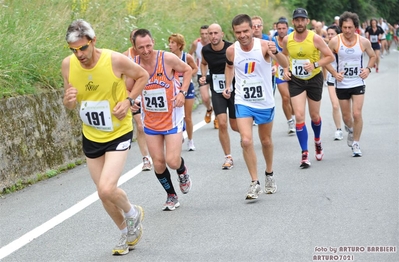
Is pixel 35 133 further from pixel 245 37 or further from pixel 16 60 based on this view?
pixel 245 37

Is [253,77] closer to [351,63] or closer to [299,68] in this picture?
[299,68]

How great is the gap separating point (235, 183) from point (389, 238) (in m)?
3.52

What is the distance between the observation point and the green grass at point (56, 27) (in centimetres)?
1263

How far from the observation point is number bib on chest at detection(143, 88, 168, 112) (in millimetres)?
9164

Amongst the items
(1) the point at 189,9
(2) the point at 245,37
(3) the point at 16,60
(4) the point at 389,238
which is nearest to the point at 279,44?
(3) the point at 16,60

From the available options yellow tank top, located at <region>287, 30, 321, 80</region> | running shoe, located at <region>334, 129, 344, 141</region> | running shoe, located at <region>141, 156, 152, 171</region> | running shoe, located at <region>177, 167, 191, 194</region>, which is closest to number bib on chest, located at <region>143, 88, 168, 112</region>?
running shoe, located at <region>177, 167, 191, 194</region>

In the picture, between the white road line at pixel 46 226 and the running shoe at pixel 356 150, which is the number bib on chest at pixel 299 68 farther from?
the white road line at pixel 46 226

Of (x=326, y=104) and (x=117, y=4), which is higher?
(x=117, y=4)

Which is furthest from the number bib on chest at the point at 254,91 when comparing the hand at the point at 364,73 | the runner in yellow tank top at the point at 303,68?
the hand at the point at 364,73

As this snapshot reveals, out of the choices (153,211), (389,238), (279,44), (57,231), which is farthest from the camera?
(279,44)

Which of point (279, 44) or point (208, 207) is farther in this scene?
point (279, 44)

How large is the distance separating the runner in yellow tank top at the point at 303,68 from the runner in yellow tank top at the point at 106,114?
14.6 feet

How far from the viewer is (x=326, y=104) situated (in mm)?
20078

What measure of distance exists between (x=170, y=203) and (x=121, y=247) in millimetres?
1886
